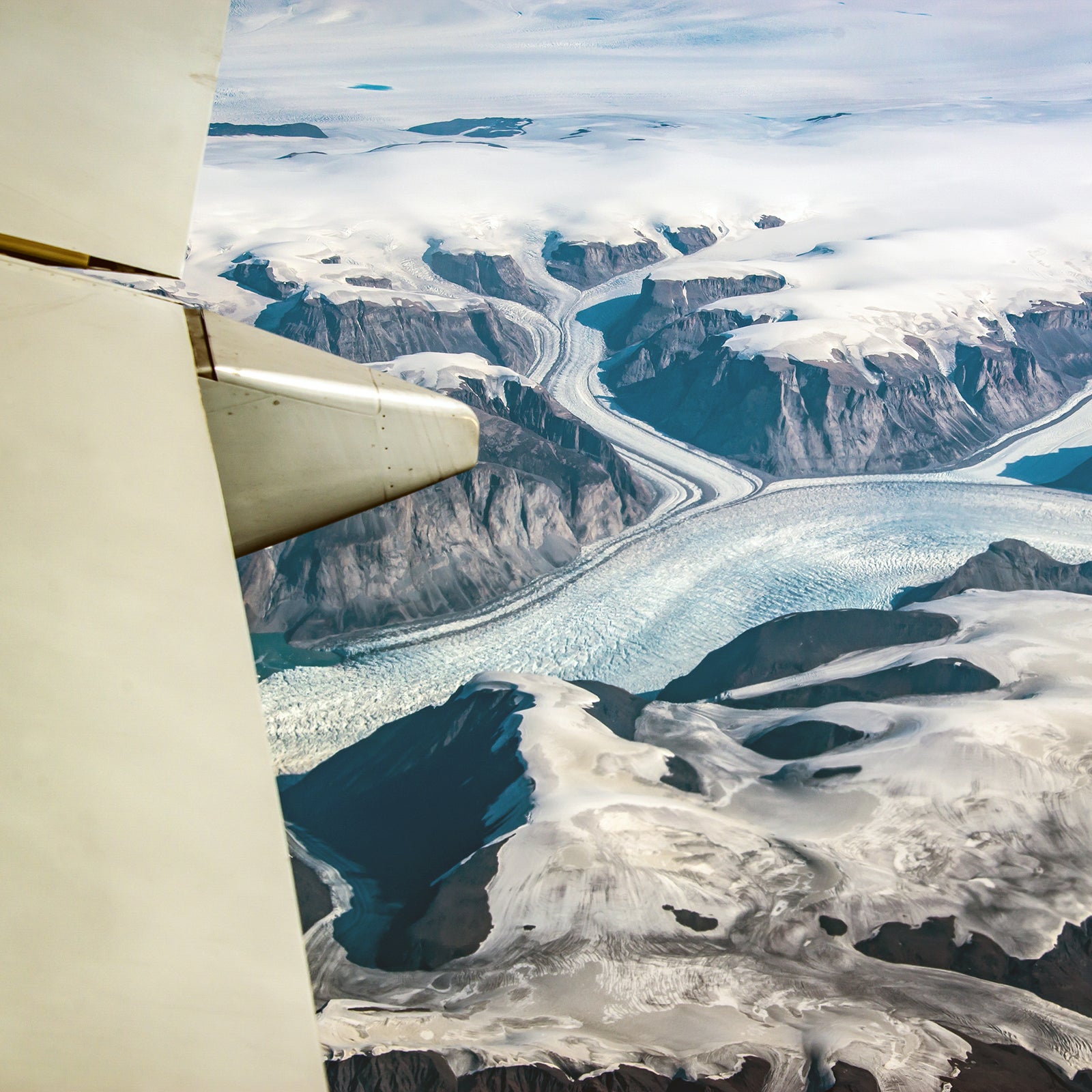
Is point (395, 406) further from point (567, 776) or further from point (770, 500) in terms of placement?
point (770, 500)

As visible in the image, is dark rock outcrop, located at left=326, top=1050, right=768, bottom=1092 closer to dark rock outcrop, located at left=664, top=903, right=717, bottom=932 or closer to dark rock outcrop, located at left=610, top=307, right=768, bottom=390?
dark rock outcrop, located at left=664, top=903, right=717, bottom=932

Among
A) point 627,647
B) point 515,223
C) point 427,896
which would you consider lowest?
point 627,647

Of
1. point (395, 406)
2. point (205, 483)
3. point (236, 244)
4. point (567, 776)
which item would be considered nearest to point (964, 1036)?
point (567, 776)

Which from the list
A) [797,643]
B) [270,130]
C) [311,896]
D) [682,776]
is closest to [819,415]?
[797,643]

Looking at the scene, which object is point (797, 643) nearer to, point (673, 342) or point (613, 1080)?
point (613, 1080)

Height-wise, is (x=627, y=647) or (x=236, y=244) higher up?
(x=236, y=244)

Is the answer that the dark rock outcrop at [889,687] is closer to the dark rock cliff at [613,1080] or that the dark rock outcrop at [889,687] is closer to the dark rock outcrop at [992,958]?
the dark rock outcrop at [992,958]

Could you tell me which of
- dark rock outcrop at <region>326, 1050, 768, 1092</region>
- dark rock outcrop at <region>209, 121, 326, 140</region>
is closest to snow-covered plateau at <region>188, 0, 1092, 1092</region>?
dark rock outcrop at <region>326, 1050, 768, 1092</region>
